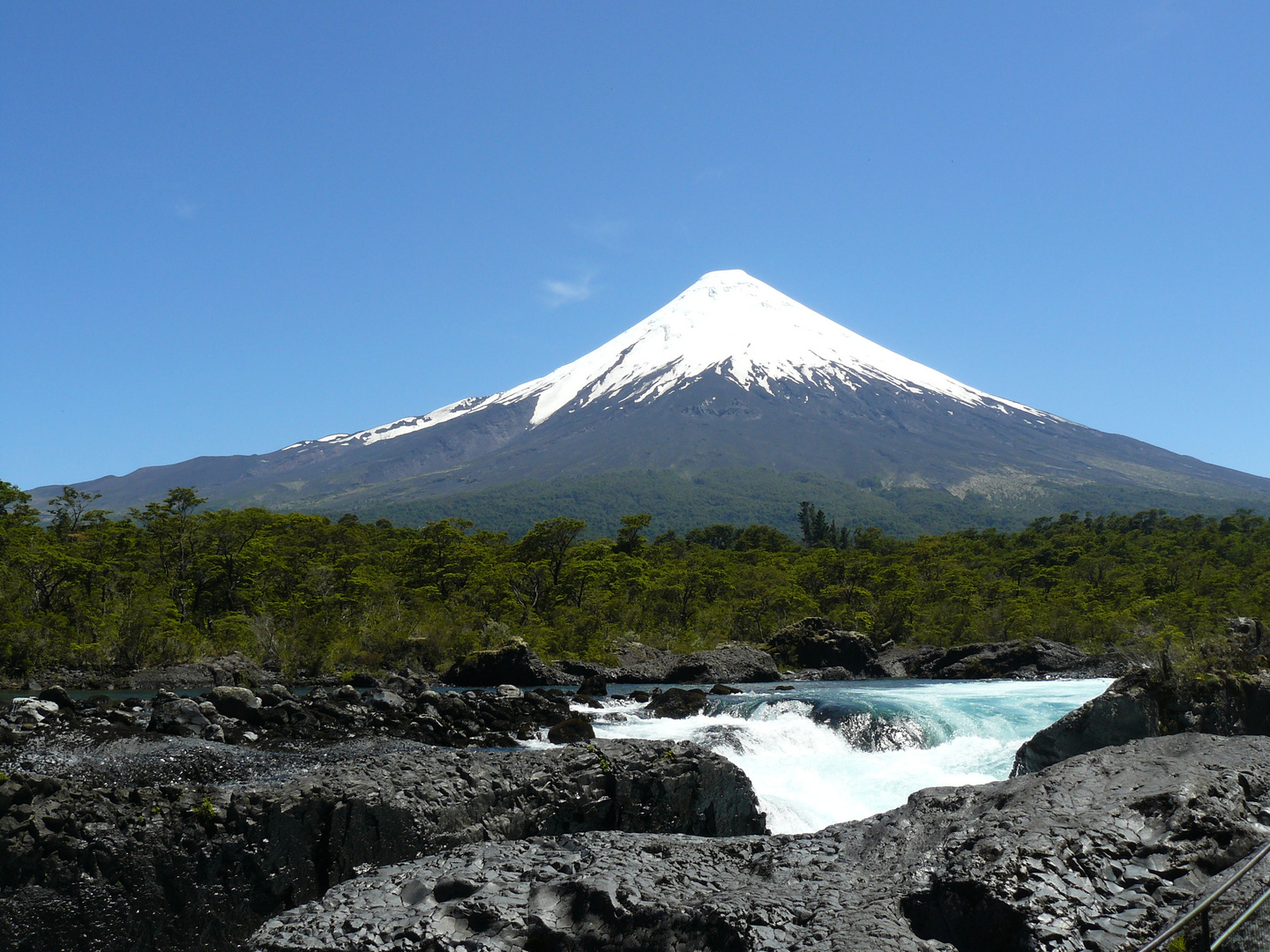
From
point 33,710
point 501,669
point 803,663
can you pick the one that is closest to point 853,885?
point 33,710

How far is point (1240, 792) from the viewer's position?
567cm

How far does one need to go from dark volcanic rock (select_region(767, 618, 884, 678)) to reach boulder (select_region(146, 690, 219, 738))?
96.3 ft

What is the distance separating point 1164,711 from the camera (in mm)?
10367

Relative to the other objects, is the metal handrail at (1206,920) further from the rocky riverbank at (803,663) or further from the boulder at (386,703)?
the rocky riverbank at (803,663)

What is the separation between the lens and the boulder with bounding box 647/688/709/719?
2169cm

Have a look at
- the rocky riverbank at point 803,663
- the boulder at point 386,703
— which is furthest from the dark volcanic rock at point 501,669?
the boulder at point 386,703

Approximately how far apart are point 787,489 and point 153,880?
151 m

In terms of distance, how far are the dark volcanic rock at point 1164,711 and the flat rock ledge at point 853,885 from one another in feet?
16.6

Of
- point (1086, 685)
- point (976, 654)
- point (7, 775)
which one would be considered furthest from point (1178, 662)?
point (976, 654)

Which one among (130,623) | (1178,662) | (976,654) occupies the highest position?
(1178,662)

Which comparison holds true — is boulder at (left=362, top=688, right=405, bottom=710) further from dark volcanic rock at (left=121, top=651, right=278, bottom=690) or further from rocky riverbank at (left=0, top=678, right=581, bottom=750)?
dark volcanic rock at (left=121, top=651, right=278, bottom=690)

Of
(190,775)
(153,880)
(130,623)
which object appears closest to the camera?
(153,880)

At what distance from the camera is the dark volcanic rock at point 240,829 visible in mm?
5938

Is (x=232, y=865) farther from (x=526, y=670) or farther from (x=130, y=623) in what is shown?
(x=130, y=623)
